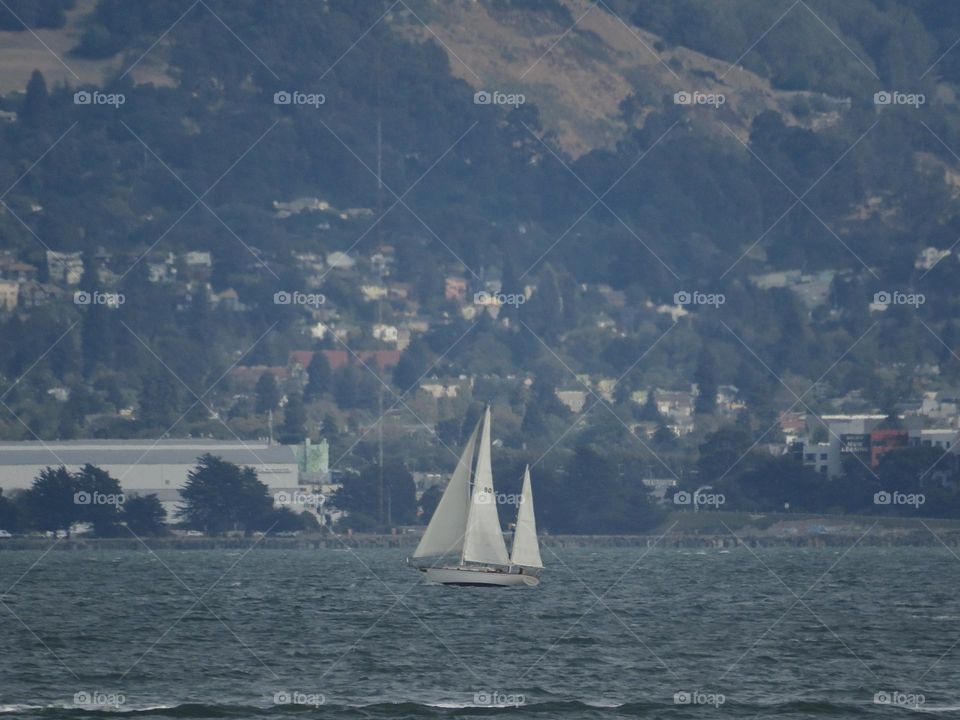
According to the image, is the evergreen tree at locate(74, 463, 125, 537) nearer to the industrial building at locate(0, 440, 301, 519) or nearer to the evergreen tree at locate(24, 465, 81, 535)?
the evergreen tree at locate(24, 465, 81, 535)

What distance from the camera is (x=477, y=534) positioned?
75125mm

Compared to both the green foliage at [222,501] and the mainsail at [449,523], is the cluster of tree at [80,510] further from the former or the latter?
the mainsail at [449,523]

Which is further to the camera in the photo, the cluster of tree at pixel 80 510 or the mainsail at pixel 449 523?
the cluster of tree at pixel 80 510

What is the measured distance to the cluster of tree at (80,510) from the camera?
161000mm

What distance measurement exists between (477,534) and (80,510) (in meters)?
90.0

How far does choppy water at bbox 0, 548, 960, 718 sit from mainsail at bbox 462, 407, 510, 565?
6.87 feet

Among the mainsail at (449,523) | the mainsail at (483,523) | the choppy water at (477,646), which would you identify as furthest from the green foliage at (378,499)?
the mainsail at (449,523)

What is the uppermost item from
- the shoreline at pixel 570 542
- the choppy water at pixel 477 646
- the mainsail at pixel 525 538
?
the shoreline at pixel 570 542

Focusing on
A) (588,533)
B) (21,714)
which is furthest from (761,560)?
(21,714)

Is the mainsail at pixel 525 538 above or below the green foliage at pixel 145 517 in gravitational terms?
below

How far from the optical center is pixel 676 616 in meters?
78.9

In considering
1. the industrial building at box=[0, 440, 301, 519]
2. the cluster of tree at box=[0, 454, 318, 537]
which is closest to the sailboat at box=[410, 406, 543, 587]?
the cluster of tree at box=[0, 454, 318, 537]

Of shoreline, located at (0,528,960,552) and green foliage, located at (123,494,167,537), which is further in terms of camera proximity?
green foliage, located at (123,494,167,537)

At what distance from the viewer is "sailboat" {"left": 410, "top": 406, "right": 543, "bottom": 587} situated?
7356cm
